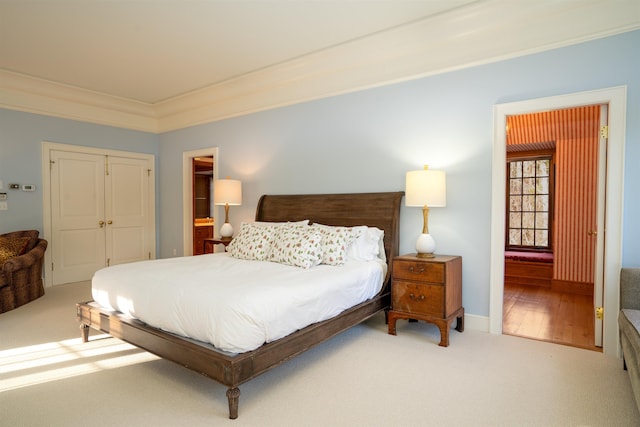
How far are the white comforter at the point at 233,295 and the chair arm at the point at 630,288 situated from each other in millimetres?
1812

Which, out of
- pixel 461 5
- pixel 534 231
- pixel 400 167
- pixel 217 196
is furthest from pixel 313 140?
pixel 534 231

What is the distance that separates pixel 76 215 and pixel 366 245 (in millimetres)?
4519

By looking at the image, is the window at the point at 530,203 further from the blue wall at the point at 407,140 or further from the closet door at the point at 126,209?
the closet door at the point at 126,209

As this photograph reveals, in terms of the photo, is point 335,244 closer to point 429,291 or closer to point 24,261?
point 429,291

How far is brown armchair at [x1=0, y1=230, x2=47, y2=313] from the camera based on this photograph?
4.00 m

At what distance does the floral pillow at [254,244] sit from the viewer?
367 centimetres

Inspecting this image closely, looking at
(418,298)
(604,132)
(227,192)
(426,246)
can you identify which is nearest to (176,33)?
(227,192)

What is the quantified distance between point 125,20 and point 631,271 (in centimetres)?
458

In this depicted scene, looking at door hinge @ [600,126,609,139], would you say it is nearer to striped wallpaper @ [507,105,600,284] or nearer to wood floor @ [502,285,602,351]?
wood floor @ [502,285,602,351]

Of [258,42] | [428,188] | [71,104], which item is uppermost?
[258,42]

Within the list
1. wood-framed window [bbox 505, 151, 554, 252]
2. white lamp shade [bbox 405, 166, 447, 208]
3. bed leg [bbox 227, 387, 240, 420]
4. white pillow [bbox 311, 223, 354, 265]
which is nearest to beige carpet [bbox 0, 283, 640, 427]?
bed leg [bbox 227, 387, 240, 420]

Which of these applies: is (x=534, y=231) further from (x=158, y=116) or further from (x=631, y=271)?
(x=158, y=116)

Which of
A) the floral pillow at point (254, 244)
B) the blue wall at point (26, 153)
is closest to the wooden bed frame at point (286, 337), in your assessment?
the floral pillow at point (254, 244)

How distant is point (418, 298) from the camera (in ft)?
10.5
